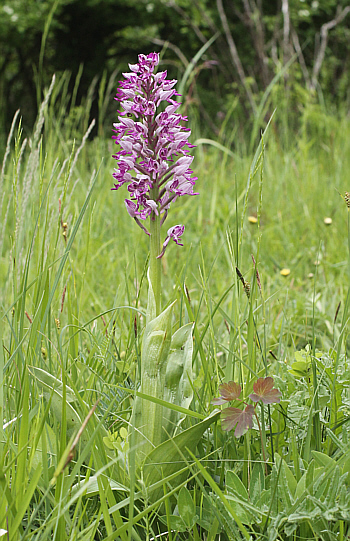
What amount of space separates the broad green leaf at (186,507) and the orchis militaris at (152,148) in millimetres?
347

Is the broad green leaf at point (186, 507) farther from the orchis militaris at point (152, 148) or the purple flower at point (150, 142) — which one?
the purple flower at point (150, 142)

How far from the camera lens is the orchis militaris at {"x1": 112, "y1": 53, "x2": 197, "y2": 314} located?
3.15 feet

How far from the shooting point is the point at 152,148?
0.98 m

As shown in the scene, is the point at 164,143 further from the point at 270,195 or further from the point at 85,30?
the point at 85,30

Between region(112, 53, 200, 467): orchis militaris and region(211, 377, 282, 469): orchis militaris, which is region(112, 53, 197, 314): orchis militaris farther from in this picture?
region(211, 377, 282, 469): orchis militaris

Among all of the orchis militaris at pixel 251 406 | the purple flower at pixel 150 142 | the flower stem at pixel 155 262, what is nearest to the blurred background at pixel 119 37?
the purple flower at pixel 150 142

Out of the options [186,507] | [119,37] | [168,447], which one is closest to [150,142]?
[168,447]

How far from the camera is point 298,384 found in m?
A: 1.06

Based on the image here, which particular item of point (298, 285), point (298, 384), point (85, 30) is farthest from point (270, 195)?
point (85, 30)

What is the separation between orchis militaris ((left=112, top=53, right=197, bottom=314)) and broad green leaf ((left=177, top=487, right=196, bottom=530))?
35 cm

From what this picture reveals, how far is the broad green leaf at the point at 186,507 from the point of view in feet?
2.69

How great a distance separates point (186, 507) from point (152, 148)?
2.30 ft

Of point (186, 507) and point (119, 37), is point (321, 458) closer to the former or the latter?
point (186, 507)

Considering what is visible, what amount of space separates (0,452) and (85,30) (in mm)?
14671
